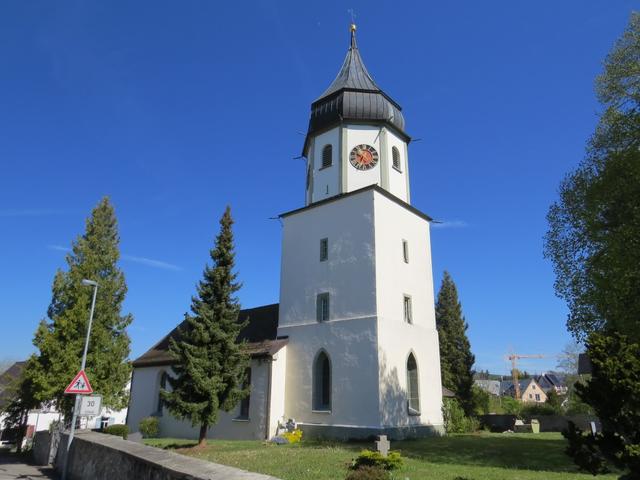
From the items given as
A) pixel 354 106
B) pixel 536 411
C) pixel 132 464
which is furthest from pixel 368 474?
pixel 536 411

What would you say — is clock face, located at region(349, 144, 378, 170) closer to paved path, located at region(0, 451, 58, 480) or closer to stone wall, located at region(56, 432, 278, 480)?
stone wall, located at region(56, 432, 278, 480)

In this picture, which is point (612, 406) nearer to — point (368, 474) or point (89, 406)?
point (368, 474)

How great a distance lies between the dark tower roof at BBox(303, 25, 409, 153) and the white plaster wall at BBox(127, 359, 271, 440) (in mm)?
12627

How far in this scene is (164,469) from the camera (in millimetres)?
6574

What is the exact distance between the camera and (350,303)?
2044cm

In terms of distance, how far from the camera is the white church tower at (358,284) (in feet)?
63.2

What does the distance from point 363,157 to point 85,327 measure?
16393 mm

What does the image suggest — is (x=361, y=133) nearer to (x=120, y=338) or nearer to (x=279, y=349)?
(x=279, y=349)

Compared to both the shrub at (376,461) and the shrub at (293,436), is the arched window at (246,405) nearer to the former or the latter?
the shrub at (293,436)

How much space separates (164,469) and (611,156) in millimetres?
15785

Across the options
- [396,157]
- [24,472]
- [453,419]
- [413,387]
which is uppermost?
[396,157]

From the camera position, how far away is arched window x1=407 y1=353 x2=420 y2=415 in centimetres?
2052

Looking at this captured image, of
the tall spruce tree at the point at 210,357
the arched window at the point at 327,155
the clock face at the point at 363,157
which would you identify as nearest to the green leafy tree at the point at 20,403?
the tall spruce tree at the point at 210,357

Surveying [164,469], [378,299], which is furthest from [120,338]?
[164,469]
